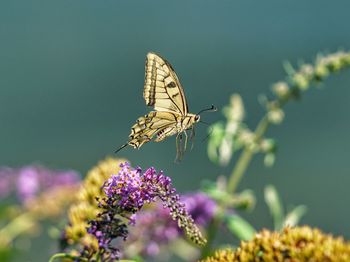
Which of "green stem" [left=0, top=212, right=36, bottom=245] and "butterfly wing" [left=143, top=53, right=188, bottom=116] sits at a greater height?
"green stem" [left=0, top=212, right=36, bottom=245]

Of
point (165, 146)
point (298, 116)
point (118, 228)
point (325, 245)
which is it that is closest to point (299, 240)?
point (325, 245)

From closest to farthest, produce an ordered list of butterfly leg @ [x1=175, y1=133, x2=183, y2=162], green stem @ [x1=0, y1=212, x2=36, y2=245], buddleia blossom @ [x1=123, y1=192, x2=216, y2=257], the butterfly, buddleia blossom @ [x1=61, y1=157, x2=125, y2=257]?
1. buddleia blossom @ [x1=61, y1=157, x2=125, y2=257]
2. butterfly leg @ [x1=175, y1=133, x2=183, y2=162]
3. the butterfly
4. buddleia blossom @ [x1=123, y1=192, x2=216, y2=257]
5. green stem @ [x1=0, y1=212, x2=36, y2=245]

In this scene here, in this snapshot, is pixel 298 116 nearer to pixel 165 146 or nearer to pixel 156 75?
pixel 165 146

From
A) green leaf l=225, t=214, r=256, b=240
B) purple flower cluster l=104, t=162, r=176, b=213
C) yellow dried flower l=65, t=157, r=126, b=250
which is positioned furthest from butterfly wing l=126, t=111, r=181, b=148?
purple flower cluster l=104, t=162, r=176, b=213

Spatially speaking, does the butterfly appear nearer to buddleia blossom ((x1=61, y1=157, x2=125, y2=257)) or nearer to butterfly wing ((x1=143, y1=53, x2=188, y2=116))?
butterfly wing ((x1=143, y1=53, x2=188, y2=116))

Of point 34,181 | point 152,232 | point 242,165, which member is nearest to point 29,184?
point 34,181

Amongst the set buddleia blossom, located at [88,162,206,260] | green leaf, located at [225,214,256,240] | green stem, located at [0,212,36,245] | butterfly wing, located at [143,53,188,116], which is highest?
green stem, located at [0,212,36,245]
